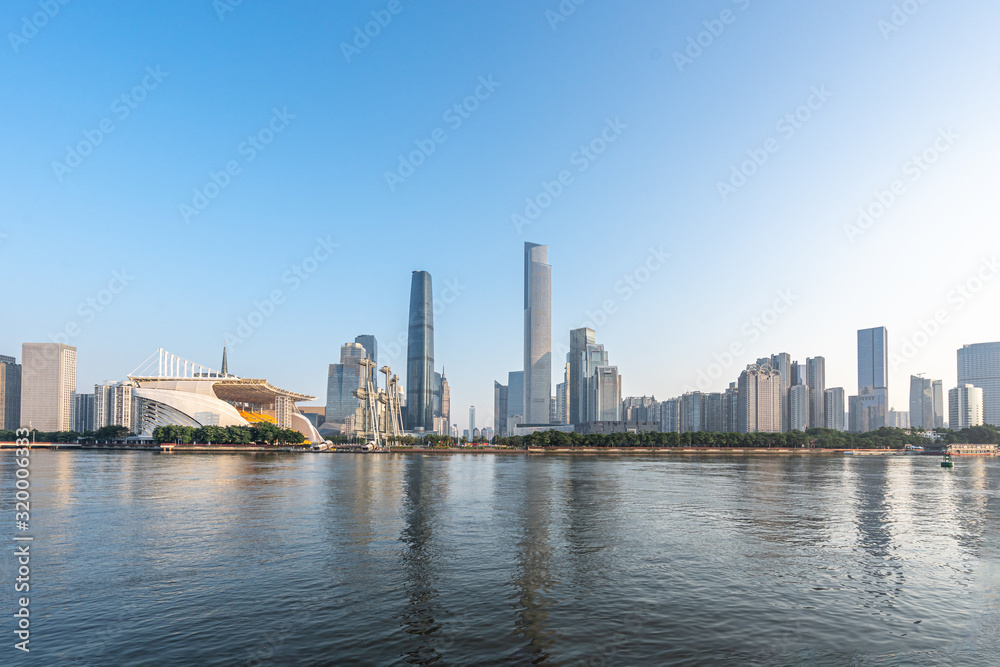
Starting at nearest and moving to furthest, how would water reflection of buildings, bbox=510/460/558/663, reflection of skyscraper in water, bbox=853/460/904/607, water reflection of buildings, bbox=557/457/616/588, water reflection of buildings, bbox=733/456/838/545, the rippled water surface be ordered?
the rippled water surface → water reflection of buildings, bbox=510/460/558/663 → reflection of skyscraper in water, bbox=853/460/904/607 → water reflection of buildings, bbox=557/457/616/588 → water reflection of buildings, bbox=733/456/838/545

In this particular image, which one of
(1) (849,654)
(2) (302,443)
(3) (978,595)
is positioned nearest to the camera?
(1) (849,654)

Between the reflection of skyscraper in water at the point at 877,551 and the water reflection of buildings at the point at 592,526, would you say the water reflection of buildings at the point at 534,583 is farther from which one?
the reflection of skyscraper in water at the point at 877,551

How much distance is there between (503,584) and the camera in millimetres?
23781

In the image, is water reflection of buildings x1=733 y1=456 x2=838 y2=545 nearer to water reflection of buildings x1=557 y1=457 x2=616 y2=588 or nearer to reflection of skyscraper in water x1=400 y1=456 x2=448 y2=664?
water reflection of buildings x1=557 y1=457 x2=616 y2=588

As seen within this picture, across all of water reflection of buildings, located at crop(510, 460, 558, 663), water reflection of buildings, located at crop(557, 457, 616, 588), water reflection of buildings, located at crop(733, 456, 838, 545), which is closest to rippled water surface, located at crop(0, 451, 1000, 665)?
water reflection of buildings, located at crop(510, 460, 558, 663)

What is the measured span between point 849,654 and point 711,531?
19.0 metres

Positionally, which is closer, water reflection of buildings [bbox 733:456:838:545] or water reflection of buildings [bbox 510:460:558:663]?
water reflection of buildings [bbox 510:460:558:663]

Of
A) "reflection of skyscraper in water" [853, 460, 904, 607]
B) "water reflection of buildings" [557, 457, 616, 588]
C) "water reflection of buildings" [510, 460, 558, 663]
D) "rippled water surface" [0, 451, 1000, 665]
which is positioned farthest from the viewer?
"water reflection of buildings" [557, 457, 616, 588]

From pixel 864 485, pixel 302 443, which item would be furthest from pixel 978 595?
pixel 302 443

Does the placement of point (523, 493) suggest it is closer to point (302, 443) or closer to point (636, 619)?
point (636, 619)

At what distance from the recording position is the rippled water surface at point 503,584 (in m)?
17.3

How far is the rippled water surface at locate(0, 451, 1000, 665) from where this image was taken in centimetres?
1733

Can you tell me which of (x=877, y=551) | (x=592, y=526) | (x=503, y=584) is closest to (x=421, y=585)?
(x=503, y=584)

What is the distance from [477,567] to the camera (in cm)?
2652
